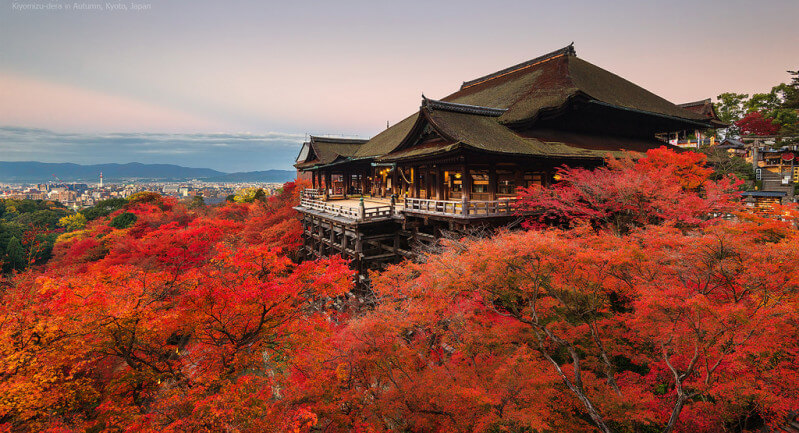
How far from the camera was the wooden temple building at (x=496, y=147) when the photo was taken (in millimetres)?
15086

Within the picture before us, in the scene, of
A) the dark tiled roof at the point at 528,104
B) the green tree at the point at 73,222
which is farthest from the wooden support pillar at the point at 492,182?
the green tree at the point at 73,222

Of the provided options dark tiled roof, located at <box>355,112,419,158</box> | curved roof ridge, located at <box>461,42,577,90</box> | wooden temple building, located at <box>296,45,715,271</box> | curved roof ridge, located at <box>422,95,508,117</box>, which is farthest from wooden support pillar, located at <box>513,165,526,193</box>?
curved roof ridge, located at <box>461,42,577,90</box>

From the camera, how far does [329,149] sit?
111ft

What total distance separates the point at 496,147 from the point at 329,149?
22581mm

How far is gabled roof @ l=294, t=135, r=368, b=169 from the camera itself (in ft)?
105

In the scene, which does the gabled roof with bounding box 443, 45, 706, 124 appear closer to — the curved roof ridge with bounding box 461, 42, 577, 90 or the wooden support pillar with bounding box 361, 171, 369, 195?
the curved roof ridge with bounding box 461, 42, 577, 90

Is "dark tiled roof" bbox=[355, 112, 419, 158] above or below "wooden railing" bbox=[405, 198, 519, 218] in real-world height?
above

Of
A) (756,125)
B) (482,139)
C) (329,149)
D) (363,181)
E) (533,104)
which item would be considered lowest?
(363,181)

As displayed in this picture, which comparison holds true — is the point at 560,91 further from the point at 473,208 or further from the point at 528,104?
the point at 473,208

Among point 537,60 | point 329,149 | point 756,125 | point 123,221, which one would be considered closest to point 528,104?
point 537,60

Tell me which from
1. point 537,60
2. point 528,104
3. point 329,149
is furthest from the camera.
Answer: point 329,149

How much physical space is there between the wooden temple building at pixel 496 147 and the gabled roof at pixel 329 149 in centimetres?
686

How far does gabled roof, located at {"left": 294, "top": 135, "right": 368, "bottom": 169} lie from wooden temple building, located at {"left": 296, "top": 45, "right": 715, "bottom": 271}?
6858mm

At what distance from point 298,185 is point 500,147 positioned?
99.7ft
